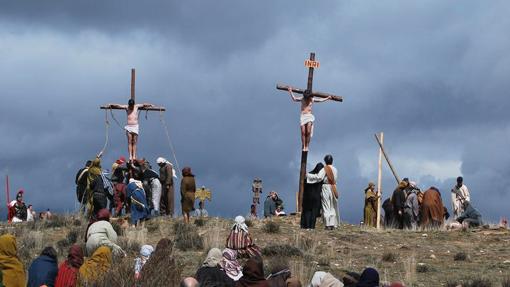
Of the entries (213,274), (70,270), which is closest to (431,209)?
(213,274)

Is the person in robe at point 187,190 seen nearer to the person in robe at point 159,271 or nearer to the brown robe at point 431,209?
the brown robe at point 431,209

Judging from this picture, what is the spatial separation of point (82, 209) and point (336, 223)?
735 centimetres

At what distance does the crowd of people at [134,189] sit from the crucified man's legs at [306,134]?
13.3 ft

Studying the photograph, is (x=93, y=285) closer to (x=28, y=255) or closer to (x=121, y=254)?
(x=121, y=254)

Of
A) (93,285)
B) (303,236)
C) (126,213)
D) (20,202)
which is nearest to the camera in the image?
(93,285)

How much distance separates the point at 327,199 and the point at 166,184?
5630 mm

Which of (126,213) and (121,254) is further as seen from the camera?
(126,213)

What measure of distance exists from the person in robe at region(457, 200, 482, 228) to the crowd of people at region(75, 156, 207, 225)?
24.8 ft

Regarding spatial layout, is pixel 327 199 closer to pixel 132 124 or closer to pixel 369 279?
pixel 132 124

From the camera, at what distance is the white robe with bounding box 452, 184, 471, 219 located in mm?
29750

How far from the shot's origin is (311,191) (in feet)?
86.7

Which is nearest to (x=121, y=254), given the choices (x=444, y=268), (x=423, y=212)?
(x=444, y=268)

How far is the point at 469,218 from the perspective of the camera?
94.8 feet

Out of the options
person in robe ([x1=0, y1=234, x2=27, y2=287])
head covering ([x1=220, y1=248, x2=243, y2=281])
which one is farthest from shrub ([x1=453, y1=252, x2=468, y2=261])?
person in robe ([x1=0, y1=234, x2=27, y2=287])
